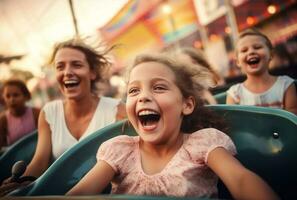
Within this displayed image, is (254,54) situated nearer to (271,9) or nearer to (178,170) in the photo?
(178,170)

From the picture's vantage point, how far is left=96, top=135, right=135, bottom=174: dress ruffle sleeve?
2.54ft

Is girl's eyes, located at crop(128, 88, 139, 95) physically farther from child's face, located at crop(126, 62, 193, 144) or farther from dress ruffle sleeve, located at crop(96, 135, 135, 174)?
dress ruffle sleeve, located at crop(96, 135, 135, 174)

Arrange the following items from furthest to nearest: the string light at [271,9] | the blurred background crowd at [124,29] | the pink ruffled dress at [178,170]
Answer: the string light at [271,9]
the blurred background crowd at [124,29]
the pink ruffled dress at [178,170]

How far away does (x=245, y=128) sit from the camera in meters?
0.89

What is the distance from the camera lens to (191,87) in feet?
2.77

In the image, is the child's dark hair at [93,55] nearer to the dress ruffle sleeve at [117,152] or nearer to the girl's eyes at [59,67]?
the girl's eyes at [59,67]

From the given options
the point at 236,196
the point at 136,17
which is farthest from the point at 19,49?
the point at 136,17

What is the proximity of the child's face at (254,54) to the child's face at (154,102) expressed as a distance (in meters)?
0.51

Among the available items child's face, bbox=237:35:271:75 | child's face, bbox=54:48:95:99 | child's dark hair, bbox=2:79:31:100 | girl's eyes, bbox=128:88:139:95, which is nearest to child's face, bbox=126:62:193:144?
girl's eyes, bbox=128:88:139:95

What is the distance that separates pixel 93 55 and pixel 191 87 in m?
0.49

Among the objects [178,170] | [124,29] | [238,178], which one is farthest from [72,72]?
[124,29]

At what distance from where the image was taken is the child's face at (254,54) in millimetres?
1165

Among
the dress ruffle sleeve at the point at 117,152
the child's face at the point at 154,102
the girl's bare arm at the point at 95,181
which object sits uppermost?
the child's face at the point at 154,102

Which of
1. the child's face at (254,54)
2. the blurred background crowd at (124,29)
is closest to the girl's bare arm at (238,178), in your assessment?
the blurred background crowd at (124,29)
